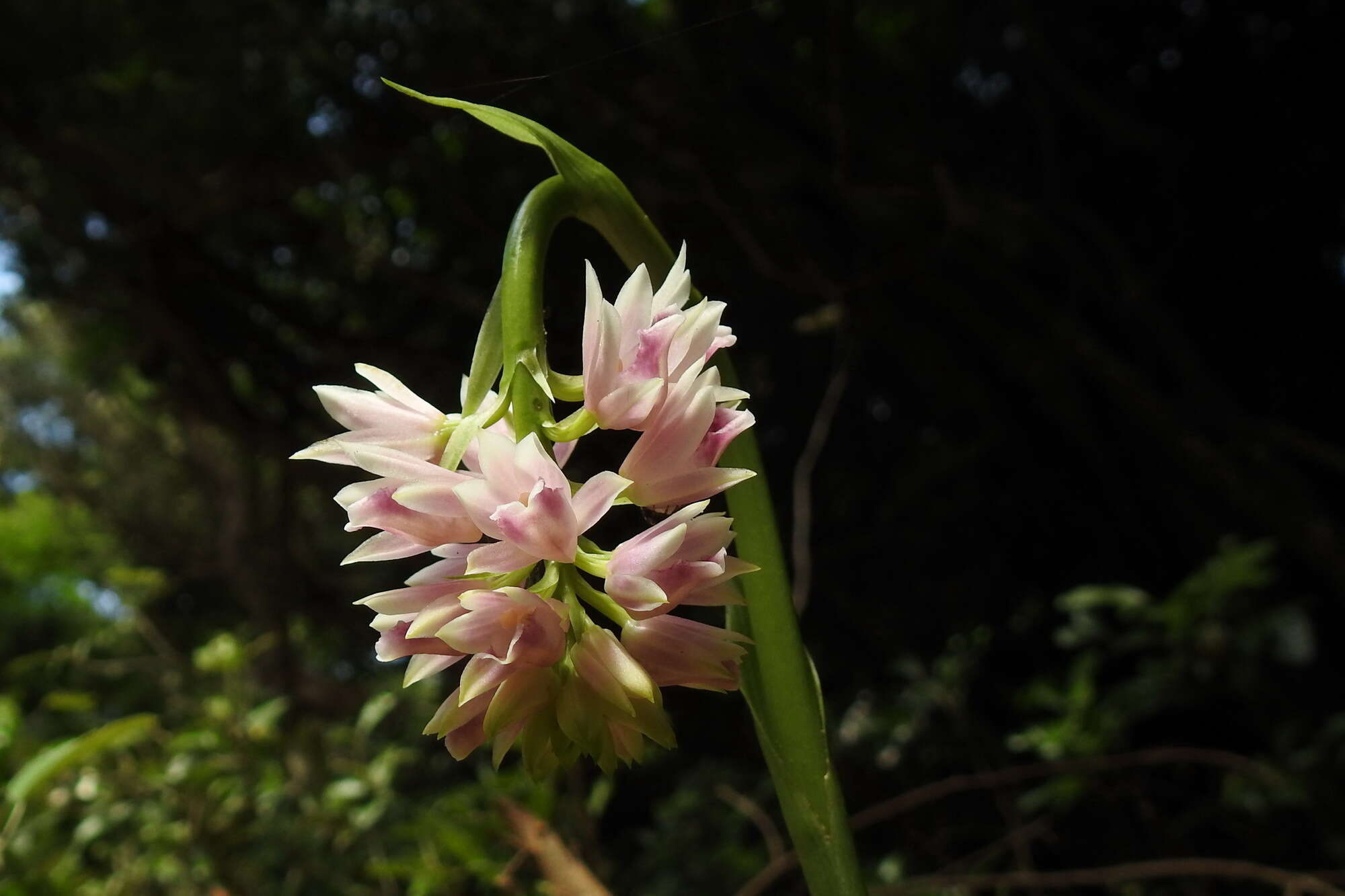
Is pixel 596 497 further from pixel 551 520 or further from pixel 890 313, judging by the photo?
pixel 890 313

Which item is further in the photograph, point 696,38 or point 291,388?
point 291,388

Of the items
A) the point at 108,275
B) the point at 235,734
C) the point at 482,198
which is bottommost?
the point at 235,734

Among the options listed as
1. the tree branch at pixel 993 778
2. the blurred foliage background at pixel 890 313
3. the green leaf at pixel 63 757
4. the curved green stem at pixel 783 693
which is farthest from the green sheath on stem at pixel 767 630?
the blurred foliage background at pixel 890 313

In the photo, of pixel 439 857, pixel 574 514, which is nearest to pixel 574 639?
pixel 574 514

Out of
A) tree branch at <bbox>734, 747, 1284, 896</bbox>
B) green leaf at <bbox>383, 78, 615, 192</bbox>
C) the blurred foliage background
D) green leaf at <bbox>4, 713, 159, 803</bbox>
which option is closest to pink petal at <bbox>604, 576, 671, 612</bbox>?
green leaf at <bbox>383, 78, 615, 192</bbox>

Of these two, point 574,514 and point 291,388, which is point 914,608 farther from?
point 574,514

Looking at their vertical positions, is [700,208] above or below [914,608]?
above

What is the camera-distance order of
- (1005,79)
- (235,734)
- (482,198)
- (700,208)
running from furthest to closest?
1. (1005,79)
2. (482,198)
3. (700,208)
4. (235,734)

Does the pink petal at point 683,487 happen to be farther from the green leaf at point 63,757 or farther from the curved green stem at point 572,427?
the green leaf at point 63,757
